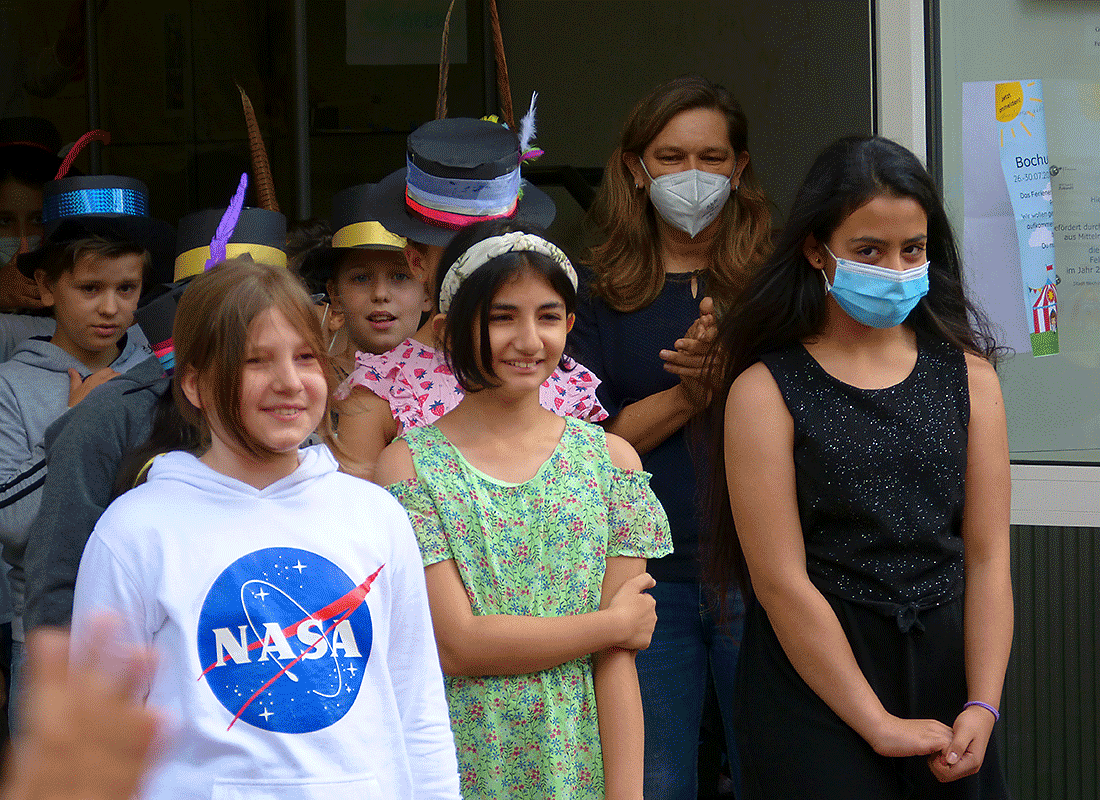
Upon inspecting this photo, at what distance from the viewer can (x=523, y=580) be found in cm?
204

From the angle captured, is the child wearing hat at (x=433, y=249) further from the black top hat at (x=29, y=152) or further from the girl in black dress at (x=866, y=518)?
the black top hat at (x=29, y=152)

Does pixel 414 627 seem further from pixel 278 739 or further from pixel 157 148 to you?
pixel 157 148

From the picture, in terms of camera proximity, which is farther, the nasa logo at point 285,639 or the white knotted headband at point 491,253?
the white knotted headband at point 491,253

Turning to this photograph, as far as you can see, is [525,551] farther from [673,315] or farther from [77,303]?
[77,303]

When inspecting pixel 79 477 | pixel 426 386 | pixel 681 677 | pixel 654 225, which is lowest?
pixel 681 677

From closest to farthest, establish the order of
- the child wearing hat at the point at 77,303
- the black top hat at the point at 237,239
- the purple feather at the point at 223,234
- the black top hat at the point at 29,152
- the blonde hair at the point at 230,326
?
1. the blonde hair at the point at 230,326
2. the purple feather at the point at 223,234
3. the black top hat at the point at 237,239
4. the child wearing hat at the point at 77,303
5. the black top hat at the point at 29,152

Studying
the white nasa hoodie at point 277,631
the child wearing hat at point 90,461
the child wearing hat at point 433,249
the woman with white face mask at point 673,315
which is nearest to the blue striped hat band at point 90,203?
the child wearing hat at point 433,249

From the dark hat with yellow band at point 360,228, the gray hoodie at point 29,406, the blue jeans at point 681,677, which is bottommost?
the blue jeans at point 681,677

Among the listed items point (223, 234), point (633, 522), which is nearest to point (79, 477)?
point (223, 234)

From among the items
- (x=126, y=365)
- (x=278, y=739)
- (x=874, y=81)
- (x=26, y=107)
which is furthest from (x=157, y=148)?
(x=278, y=739)

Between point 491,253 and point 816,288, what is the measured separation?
1.96 ft

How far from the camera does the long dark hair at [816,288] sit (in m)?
2.15

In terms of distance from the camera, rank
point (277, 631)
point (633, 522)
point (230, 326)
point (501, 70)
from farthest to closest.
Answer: point (501, 70) → point (633, 522) → point (230, 326) → point (277, 631)

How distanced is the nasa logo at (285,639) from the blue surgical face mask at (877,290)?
1004 millimetres
